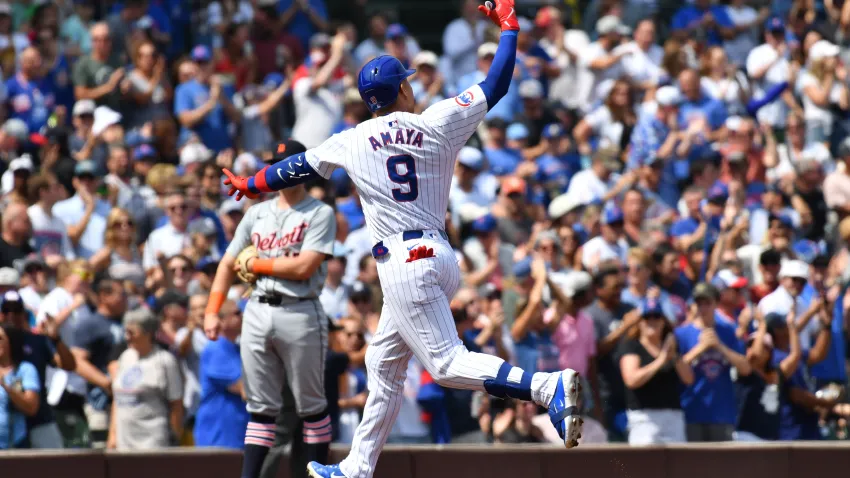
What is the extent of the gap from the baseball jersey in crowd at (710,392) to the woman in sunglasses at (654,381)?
23 centimetres

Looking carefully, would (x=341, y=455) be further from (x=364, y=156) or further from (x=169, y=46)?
(x=169, y=46)

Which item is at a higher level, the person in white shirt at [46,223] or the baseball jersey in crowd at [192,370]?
the person in white shirt at [46,223]

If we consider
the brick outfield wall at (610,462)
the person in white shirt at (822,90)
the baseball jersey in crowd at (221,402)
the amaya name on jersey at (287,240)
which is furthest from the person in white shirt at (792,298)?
the amaya name on jersey at (287,240)

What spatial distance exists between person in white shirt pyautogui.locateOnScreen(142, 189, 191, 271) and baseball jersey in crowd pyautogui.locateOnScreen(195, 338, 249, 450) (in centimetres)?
214

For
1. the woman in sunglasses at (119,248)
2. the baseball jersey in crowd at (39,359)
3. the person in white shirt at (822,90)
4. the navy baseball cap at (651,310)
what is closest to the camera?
the baseball jersey in crowd at (39,359)

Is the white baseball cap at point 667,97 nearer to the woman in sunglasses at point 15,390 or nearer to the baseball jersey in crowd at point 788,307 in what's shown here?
the baseball jersey in crowd at point 788,307

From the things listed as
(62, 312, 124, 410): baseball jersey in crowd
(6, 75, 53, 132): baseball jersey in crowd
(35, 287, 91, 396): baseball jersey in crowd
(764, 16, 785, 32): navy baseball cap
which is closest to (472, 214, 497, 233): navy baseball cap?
(62, 312, 124, 410): baseball jersey in crowd

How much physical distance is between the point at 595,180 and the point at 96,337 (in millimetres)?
5238

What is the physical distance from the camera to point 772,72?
15.6 metres

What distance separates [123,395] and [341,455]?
6.31ft

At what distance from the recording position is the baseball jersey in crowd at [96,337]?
10.5 metres

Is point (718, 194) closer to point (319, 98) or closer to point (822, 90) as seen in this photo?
point (822, 90)

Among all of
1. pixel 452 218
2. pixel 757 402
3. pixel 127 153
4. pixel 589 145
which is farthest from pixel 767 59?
pixel 127 153

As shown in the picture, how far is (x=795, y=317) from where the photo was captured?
11.1m
